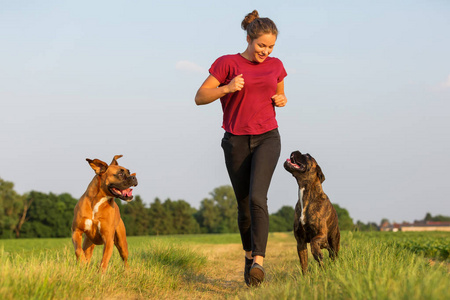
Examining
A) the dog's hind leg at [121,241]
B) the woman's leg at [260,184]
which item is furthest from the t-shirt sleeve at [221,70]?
the dog's hind leg at [121,241]

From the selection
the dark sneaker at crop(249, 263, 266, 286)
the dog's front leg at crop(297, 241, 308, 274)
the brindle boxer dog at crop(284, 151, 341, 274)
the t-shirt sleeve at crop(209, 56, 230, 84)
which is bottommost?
the dark sneaker at crop(249, 263, 266, 286)

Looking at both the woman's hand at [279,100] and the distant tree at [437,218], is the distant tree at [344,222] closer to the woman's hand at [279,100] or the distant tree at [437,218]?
the woman's hand at [279,100]

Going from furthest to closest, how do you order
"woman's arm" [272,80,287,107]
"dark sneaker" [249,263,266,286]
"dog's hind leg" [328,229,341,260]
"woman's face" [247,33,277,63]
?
"dog's hind leg" [328,229,341,260] → "woman's arm" [272,80,287,107] → "woman's face" [247,33,277,63] → "dark sneaker" [249,263,266,286]

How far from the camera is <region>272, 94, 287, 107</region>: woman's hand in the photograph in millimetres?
5570

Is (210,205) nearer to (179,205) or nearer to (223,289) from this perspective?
(179,205)

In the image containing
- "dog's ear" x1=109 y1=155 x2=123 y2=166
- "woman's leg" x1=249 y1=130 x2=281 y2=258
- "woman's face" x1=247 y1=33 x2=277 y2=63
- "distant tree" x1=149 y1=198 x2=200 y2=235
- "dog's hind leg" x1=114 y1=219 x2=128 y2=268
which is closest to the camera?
"woman's face" x1=247 y1=33 x2=277 y2=63

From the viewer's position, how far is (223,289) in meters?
6.14

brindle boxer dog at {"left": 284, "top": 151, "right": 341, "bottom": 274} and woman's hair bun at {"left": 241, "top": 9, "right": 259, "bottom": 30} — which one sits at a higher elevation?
woman's hair bun at {"left": 241, "top": 9, "right": 259, "bottom": 30}

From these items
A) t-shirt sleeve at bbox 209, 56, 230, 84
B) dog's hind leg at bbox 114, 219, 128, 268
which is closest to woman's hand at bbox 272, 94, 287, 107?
t-shirt sleeve at bbox 209, 56, 230, 84

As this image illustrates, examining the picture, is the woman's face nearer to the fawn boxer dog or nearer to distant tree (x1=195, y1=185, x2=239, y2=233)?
the fawn boxer dog

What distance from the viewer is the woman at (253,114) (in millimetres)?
5402

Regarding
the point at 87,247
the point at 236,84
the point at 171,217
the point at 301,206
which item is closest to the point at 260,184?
the point at 301,206

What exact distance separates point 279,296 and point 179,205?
53994mm

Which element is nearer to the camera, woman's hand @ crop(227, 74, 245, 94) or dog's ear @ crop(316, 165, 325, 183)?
woman's hand @ crop(227, 74, 245, 94)
